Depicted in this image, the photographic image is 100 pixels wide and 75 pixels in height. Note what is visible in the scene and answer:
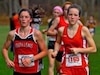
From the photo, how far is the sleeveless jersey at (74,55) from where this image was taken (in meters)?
7.33

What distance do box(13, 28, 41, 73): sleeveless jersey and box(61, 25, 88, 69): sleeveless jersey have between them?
45 centimetres

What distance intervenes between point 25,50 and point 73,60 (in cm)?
76

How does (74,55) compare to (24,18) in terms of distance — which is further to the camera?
(74,55)

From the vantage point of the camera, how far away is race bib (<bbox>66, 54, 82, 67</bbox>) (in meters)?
7.44

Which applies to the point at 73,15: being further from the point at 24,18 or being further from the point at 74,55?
the point at 24,18

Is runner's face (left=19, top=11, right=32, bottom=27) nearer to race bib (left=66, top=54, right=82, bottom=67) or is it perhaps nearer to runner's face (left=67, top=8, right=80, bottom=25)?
runner's face (left=67, top=8, right=80, bottom=25)

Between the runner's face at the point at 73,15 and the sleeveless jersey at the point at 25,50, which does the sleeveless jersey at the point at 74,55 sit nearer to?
the runner's face at the point at 73,15

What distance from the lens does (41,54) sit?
7414 millimetres

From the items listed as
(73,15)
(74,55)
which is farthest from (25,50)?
(73,15)

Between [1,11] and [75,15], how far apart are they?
225 feet

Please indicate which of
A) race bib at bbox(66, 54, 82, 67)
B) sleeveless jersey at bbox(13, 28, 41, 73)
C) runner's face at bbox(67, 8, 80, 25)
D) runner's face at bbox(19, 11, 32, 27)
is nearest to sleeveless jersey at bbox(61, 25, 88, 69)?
race bib at bbox(66, 54, 82, 67)

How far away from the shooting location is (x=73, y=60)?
7449 millimetres

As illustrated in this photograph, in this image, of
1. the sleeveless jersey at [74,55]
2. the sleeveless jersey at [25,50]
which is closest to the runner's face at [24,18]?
the sleeveless jersey at [25,50]

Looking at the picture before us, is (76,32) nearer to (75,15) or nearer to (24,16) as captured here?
(75,15)
